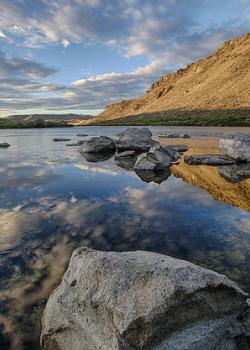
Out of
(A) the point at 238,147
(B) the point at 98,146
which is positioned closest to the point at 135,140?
(B) the point at 98,146

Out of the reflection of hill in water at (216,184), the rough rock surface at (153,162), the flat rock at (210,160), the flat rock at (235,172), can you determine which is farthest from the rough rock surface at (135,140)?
the flat rock at (235,172)

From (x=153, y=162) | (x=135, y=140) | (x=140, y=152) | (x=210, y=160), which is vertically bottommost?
(x=140, y=152)

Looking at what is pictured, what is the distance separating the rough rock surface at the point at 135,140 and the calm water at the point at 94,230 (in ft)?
43.2

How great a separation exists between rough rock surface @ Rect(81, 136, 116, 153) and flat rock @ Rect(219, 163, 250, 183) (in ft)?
43.9

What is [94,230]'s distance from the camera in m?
9.25

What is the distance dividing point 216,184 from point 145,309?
11687 mm

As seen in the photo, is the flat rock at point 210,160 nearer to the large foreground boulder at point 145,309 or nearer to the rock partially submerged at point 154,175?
the rock partially submerged at point 154,175

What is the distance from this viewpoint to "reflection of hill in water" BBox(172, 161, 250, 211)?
40.6ft

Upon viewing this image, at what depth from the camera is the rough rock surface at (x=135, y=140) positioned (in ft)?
95.3

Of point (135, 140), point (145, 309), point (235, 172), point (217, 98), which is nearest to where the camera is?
point (145, 309)

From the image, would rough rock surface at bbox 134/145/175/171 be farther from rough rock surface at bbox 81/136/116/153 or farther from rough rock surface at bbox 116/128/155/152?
rough rock surface at bbox 81/136/116/153

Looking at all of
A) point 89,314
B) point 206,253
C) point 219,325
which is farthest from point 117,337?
point 206,253

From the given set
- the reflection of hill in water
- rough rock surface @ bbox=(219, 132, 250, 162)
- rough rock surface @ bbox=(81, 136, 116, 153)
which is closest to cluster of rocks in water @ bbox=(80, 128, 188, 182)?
rough rock surface @ bbox=(81, 136, 116, 153)

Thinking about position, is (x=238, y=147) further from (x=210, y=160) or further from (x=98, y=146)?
(x=98, y=146)
